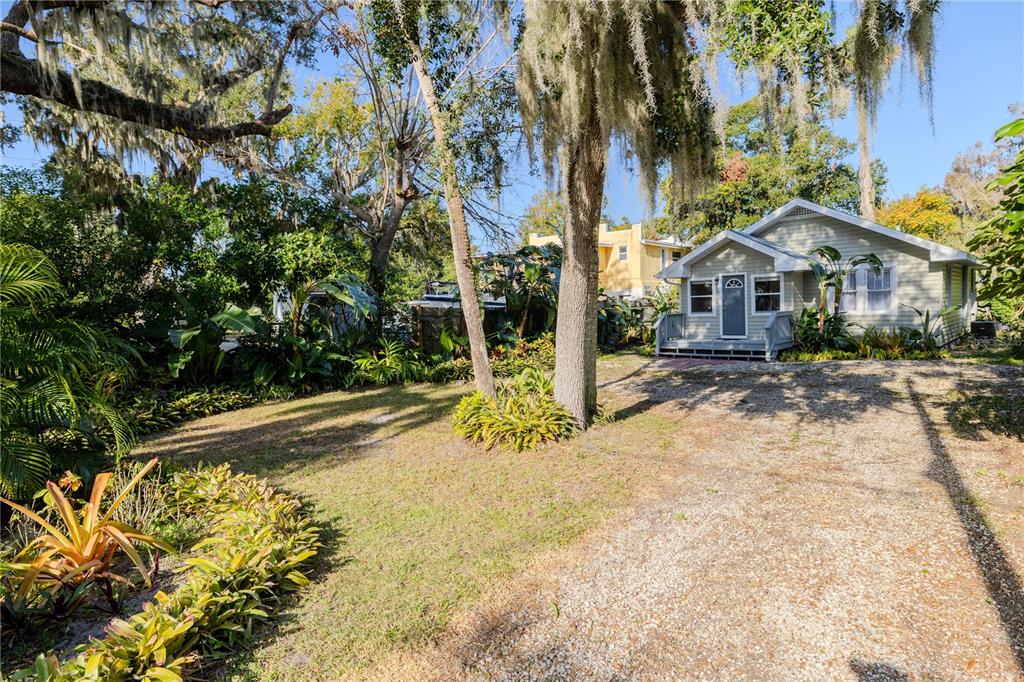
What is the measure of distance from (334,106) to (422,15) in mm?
9821

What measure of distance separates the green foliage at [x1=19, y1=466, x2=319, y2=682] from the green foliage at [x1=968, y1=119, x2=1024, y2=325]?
5245mm

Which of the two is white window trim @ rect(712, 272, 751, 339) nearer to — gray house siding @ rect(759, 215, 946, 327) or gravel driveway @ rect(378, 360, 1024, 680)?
gray house siding @ rect(759, 215, 946, 327)

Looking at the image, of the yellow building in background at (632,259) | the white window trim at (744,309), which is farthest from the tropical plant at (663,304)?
the yellow building in background at (632,259)

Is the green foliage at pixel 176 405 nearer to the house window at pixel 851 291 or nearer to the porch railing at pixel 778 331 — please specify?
the porch railing at pixel 778 331

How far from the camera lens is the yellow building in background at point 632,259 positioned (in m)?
27.9

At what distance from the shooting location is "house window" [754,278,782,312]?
14.1m

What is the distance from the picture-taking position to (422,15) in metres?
6.54

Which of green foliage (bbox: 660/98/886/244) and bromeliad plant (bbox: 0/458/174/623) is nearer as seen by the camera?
bromeliad plant (bbox: 0/458/174/623)

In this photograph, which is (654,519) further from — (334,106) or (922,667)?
(334,106)

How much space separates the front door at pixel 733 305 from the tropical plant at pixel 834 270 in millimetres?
1815

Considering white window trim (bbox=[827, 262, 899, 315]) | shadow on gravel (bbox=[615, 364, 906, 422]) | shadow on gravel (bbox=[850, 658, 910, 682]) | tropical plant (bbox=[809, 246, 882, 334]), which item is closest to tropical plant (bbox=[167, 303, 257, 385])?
shadow on gravel (bbox=[615, 364, 906, 422])

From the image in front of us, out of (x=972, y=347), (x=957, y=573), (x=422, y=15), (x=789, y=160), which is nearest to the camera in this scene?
(x=957, y=573)


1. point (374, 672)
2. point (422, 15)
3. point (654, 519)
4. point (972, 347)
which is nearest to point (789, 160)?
point (972, 347)

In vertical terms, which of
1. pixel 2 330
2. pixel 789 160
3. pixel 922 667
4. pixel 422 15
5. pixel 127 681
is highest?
pixel 789 160
